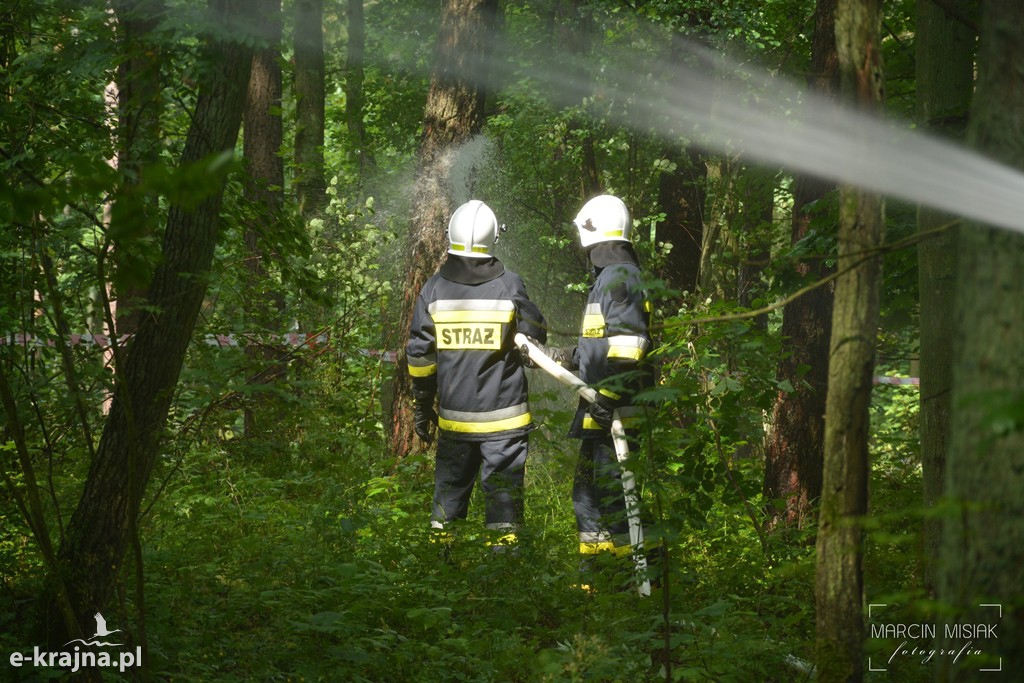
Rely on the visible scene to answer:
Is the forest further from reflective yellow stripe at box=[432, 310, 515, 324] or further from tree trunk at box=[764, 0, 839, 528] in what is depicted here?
reflective yellow stripe at box=[432, 310, 515, 324]

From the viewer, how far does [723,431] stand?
4.33 metres

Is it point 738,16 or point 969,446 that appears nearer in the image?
point 969,446

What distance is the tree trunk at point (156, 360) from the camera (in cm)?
361

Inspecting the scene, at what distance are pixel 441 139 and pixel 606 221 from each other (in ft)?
9.93

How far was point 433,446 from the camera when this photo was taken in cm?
824

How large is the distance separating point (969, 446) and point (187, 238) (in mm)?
2907

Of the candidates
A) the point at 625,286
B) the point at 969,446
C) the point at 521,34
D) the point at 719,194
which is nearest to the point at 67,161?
the point at 625,286

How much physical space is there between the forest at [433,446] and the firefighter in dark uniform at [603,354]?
26 cm

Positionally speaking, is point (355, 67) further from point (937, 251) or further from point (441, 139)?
point (937, 251)

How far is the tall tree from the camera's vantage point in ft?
26.6

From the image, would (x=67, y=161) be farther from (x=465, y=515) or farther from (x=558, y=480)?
(x=558, y=480)

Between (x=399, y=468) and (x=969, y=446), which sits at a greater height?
(x=399, y=468)

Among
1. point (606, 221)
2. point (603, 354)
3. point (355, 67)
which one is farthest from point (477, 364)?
point (355, 67)

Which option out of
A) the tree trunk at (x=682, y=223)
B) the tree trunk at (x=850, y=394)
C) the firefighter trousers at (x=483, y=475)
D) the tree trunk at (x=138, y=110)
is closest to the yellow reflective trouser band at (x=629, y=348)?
the firefighter trousers at (x=483, y=475)
